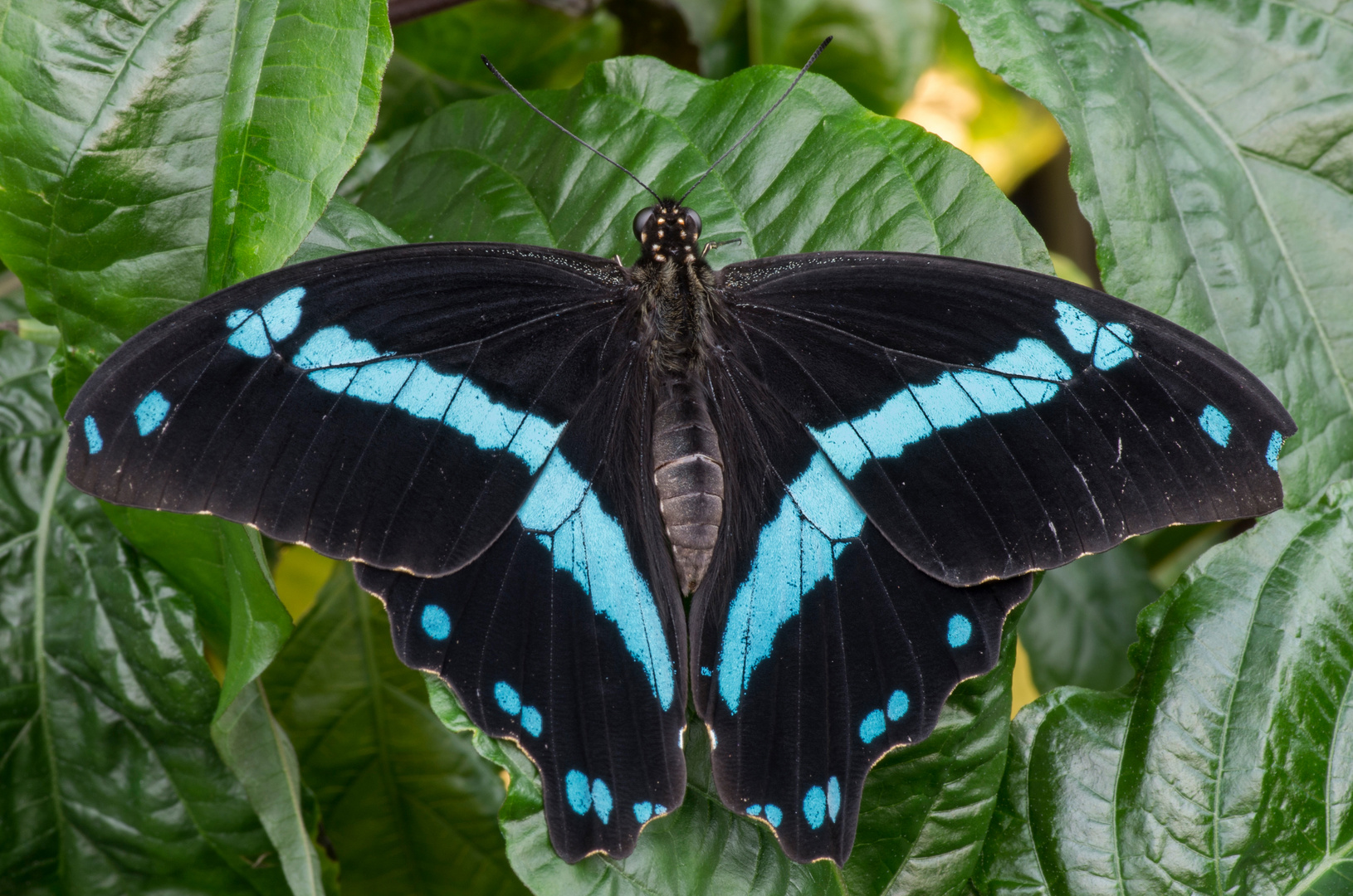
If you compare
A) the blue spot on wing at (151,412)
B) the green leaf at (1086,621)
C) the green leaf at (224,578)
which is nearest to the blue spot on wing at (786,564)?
the green leaf at (224,578)

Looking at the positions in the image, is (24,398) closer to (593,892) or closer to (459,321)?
(459,321)

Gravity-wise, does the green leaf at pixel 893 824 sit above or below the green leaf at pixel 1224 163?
below

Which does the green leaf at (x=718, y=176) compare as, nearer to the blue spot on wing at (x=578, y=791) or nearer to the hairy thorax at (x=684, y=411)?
the hairy thorax at (x=684, y=411)

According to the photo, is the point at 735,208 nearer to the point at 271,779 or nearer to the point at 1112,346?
the point at 1112,346

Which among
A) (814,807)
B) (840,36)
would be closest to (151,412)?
(814,807)

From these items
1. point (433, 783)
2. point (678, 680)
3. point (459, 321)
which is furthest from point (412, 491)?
point (433, 783)
